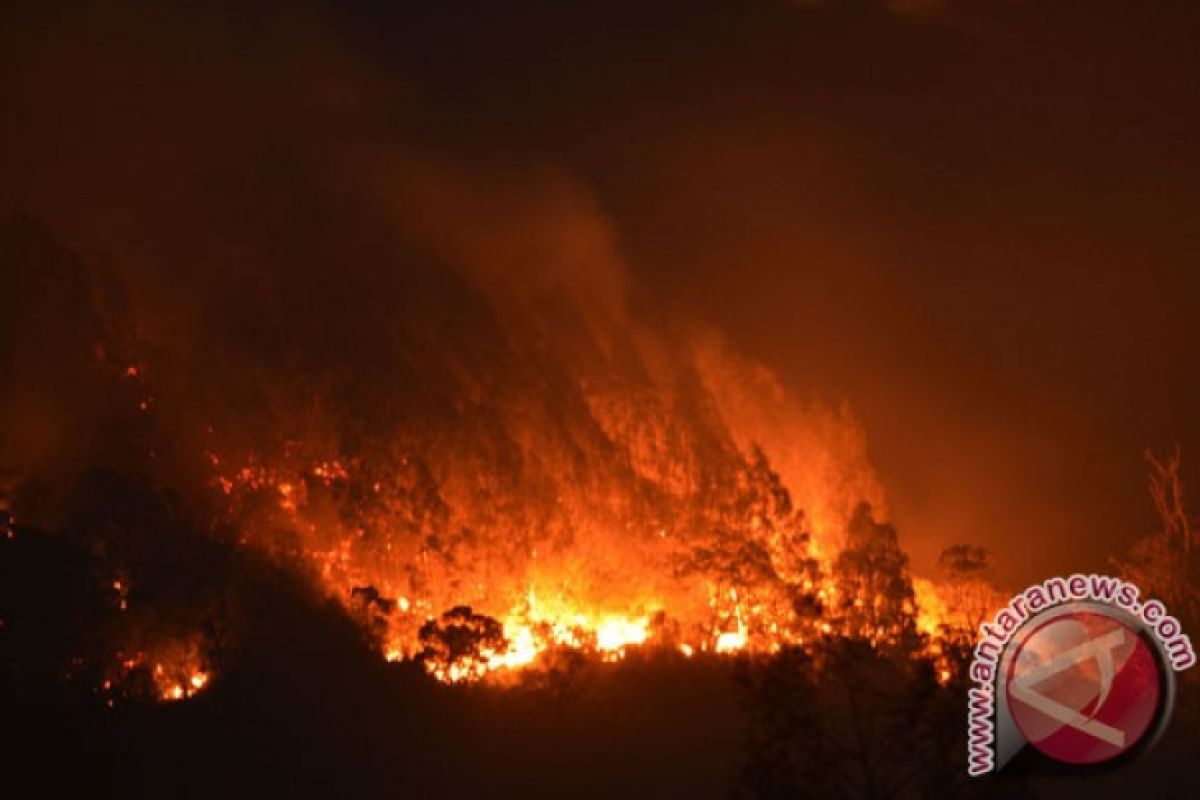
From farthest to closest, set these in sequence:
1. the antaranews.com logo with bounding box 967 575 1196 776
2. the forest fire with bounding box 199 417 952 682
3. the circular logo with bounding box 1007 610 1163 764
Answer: the forest fire with bounding box 199 417 952 682
the circular logo with bounding box 1007 610 1163 764
the antaranews.com logo with bounding box 967 575 1196 776

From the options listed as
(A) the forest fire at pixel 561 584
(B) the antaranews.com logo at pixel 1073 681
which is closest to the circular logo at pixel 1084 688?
(B) the antaranews.com logo at pixel 1073 681

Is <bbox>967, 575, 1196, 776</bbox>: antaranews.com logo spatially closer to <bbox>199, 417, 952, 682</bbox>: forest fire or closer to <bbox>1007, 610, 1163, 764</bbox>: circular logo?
<bbox>1007, 610, 1163, 764</bbox>: circular logo

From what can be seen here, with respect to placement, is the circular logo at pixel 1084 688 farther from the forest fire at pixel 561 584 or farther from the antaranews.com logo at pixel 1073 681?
the forest fire at pixel 561 584

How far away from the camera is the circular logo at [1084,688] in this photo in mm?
10930

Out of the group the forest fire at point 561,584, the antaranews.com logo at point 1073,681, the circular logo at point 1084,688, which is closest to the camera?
the antaranews.com logo at point 1073,681

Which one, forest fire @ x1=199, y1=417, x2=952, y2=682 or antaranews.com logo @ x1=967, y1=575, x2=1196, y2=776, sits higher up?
forest fire @ x1=199, y1=417, x2=952, y2=682

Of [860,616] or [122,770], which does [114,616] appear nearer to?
[122,770]

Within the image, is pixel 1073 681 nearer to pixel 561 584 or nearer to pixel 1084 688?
pixel 1084 688

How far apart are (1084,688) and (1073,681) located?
12 centimetres

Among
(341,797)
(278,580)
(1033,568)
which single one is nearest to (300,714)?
(341,797)

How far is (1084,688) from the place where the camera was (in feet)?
37.2

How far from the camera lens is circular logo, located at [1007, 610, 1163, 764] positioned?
35.9 feet

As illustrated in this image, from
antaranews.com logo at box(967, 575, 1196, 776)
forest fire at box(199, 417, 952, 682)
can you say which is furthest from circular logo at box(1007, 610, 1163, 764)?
forest fire at box(199, 417, 952, 682)

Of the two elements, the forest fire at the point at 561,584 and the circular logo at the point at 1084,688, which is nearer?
the circular logo at the point at 1084,688
